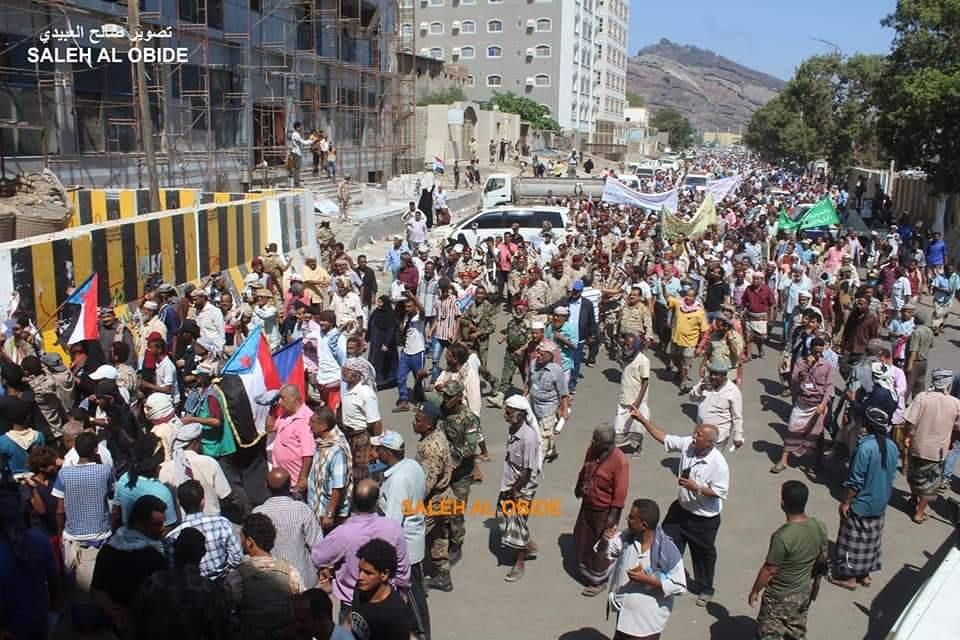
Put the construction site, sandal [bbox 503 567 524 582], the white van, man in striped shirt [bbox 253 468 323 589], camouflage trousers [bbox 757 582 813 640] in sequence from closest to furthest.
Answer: man in striped shirt [bbox 253 468 323 589] < camouflage trousers [bbox 757 582 813 640] < sandal [bbox 503 567 524 582] < the construction site < the white van

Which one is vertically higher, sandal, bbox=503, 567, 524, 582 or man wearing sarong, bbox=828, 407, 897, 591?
man wearing sarong, bbox=828, 407, 897, 591

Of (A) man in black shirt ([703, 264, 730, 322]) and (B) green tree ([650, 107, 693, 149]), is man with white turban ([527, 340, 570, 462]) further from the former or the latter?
(B) green tree ([650, 107, 693, 149])

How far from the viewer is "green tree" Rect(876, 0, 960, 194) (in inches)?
918

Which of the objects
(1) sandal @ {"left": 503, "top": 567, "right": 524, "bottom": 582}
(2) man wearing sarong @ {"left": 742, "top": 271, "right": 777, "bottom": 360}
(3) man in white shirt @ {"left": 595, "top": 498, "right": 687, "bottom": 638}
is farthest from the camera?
(2) man wearing sarong @ {"left": 742, "top": 271, "right": 777, "bottom": 360}

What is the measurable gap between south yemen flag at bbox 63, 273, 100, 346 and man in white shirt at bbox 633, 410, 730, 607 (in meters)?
5.29

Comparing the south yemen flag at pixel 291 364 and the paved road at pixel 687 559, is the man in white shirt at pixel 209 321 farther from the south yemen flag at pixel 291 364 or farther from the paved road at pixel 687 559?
the paved road at pixel 687 559

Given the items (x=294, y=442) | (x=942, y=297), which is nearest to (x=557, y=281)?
(x=294, y=442)

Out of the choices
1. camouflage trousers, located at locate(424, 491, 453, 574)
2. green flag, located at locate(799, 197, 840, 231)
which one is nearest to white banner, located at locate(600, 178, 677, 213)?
green flag, located at locate(799, 197, 840, 231)

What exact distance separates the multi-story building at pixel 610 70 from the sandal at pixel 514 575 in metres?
86.1

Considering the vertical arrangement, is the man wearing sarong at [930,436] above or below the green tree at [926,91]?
below

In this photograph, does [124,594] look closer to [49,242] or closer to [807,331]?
[49,242]

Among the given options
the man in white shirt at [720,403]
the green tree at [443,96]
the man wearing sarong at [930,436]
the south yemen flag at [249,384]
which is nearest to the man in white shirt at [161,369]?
the south yemen flag at [249,384]

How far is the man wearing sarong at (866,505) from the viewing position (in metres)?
6.58

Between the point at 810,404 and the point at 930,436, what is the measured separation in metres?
1.38
